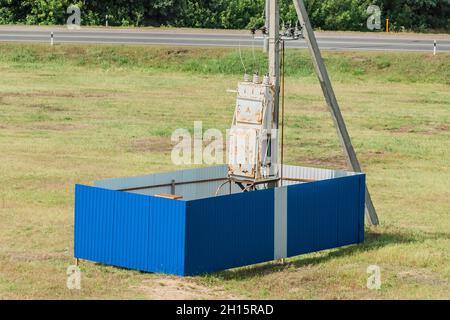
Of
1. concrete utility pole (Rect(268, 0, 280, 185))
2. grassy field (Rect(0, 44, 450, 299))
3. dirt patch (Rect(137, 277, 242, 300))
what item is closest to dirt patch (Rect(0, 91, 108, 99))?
grassy field (Rect(0, 44, 450, 299))

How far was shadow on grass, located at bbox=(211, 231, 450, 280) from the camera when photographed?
82.0 feet

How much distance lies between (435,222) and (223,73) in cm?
2982

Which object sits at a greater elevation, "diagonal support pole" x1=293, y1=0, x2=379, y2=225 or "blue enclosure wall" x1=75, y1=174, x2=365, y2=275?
"diagonal support pole" x1=293, y1=0, x2=379, y2=225

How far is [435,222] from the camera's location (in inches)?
1229

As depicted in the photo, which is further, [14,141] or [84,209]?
[14,141]

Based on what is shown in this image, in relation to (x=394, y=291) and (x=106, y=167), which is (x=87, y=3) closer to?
(x=106, y=167)

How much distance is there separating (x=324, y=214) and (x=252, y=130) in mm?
2355

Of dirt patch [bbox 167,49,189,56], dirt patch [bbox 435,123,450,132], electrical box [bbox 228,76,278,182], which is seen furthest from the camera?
dirt patch [bbox 167,49,189,56]

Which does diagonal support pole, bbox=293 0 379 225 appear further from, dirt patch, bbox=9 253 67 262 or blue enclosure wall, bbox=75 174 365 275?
dirt patch, bbox=9 253 67 262

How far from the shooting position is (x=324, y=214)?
1048 inches

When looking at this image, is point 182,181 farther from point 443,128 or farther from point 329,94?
point 443,128

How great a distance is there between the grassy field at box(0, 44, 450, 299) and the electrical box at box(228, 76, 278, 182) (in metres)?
2.29

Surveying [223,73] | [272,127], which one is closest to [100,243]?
[272,127]

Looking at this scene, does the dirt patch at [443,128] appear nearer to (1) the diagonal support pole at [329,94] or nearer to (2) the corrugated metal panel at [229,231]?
(1) the diagonal support pole at [329,94]
